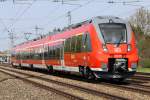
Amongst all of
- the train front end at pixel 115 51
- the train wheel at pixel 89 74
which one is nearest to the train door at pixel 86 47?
the train wheel at pixel 89 74

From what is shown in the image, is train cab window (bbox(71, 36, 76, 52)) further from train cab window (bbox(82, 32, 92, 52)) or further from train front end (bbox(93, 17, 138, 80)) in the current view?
train front end (bbox(93, 17, 138, 80))

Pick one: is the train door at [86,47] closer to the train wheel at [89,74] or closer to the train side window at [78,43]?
the train wheel at [89,74]

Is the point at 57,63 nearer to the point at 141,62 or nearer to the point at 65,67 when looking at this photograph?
the point at 65,67

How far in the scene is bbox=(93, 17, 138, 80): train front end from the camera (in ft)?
66.8

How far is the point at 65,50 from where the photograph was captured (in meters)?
26.4

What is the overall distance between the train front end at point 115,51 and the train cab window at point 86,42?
686 millimetres

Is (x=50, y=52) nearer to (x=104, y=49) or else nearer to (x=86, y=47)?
(x=86, y=47)

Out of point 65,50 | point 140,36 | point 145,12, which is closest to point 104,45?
point 65,50

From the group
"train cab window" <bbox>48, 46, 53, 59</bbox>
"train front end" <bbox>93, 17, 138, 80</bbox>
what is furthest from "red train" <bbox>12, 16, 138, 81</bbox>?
"train cab window" <bbox>48, 46, 53, 59</bbox>

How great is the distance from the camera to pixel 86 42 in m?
21.8

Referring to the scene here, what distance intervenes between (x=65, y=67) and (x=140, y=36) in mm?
46017

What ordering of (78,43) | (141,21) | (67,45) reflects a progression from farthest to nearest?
1. (141,21)
2. (67,45)
3. (78,43)

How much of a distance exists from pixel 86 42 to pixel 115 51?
186 cm

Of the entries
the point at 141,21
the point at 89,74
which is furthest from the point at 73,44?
the point at 141,21
